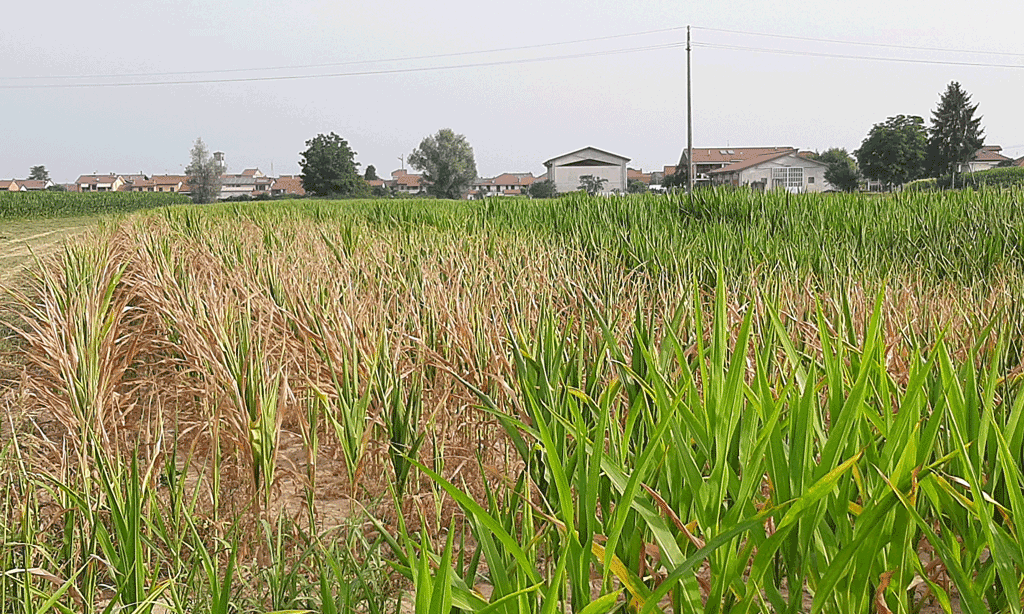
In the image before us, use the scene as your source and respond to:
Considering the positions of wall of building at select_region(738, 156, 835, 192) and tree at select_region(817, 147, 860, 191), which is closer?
tree at select_region(817, 147, 860, 191)

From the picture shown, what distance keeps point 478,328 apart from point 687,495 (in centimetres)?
142

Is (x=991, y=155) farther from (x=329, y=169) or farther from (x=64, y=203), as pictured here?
(x=64, y=203)

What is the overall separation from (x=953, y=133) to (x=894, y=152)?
8000 millimetres

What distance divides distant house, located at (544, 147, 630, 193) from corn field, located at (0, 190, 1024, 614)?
5776cm

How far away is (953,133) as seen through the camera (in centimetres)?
5494

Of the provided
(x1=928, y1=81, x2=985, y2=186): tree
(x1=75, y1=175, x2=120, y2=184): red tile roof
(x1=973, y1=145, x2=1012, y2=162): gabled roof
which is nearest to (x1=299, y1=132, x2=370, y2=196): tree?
(x1=928, y1=81, x2=985, y2=186): tree

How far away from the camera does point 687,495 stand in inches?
54.0

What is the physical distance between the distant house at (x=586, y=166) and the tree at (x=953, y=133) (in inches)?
777

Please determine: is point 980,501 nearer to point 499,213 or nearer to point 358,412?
point 358,412

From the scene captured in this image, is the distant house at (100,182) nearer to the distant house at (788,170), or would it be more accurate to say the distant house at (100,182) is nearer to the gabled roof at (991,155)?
the distant house at (788,170)

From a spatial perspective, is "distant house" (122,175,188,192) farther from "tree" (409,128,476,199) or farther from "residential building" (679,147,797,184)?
"residential building" (679,147,797,184)

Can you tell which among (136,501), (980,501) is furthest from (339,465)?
(980,501)

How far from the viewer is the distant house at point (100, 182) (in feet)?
338

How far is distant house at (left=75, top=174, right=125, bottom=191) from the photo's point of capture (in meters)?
103
